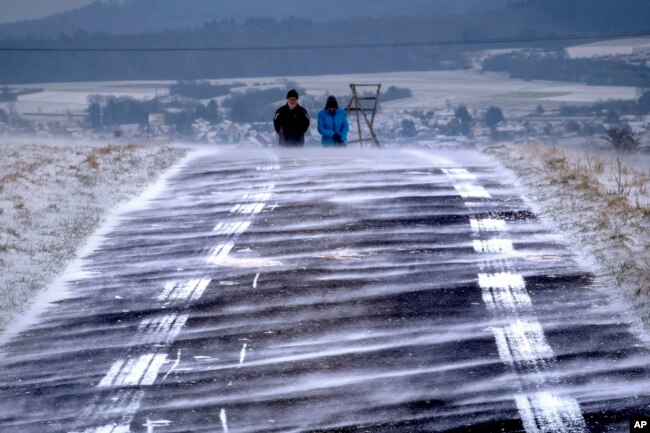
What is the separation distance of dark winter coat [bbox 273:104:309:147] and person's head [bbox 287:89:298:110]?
0.34m

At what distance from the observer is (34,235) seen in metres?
13.7

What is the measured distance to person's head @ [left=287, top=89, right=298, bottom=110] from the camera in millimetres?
23172

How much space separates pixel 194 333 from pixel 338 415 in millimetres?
2277

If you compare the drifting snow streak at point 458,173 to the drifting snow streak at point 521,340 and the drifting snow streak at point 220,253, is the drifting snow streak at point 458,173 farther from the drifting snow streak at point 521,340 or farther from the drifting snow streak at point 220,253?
the drifting snow streak at point 220,253

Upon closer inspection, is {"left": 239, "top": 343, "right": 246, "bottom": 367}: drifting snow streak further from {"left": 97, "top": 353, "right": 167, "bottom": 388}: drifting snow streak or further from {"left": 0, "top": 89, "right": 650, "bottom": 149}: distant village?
{"left": 0, "top": 89, "right": 650, "bottom": 149}: distant village

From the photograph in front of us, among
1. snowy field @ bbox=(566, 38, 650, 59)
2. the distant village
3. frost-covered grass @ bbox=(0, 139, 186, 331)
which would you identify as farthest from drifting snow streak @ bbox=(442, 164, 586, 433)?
snowy field @ bbox=(566, 38, 650, 59)

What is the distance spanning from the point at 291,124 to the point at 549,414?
1777 centimetres

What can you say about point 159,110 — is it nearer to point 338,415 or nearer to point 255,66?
point 255,66

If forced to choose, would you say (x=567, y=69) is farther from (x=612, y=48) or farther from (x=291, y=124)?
(x=291, y=124)

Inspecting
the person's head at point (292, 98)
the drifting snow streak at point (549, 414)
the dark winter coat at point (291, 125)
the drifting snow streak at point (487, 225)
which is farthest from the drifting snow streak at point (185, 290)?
the dark winter coat at point (291, 125)

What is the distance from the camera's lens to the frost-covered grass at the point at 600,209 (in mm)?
10945

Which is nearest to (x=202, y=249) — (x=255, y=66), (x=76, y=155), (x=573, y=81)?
(x=76, y=155)

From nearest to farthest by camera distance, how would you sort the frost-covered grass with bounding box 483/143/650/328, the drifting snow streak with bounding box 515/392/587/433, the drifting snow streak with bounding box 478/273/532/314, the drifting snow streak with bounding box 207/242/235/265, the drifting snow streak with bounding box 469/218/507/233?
the drifting snow streak with bounding box 515/392/587/433
the drifting snow streak with bounding box 478/273/532/314
the frost-covered grass with bounding box 483/143/650/328
the drifting snow streak with bounding box 207/242/235/265
the drifting snow streak with bounding box 469/218/507/233

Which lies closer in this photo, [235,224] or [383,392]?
[383,392]
